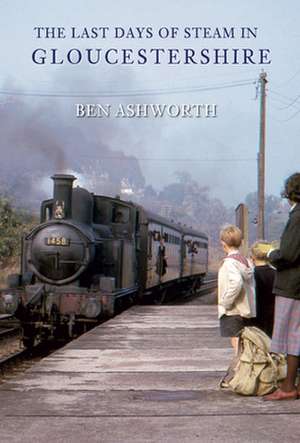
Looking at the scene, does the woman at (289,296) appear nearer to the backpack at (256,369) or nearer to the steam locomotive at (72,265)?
the backpack at (256,369)

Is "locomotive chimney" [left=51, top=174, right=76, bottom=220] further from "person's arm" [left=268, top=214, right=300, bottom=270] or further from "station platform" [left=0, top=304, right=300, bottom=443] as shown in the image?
"person's arm" [left=268, top=214, right=300, bottom=270]

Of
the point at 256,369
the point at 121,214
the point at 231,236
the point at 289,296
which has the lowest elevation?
the point at 256,369

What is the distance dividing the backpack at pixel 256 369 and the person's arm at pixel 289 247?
71cm

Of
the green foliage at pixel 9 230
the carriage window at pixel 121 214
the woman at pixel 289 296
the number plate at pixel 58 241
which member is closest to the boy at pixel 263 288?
the woman at pixel 289 296

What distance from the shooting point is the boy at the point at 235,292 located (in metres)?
6.60

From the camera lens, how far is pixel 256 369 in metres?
6.34

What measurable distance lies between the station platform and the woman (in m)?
0.21

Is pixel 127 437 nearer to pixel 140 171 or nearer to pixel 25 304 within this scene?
pixel 25 304

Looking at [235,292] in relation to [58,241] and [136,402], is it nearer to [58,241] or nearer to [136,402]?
[136,402]

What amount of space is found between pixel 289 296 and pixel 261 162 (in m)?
22.4

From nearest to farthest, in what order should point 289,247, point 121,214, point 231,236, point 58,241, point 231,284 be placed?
point 289,247, point 231,284, point 231,236, point 58,241, point 121,214

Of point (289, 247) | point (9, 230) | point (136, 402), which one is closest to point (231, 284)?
point (289, 247)

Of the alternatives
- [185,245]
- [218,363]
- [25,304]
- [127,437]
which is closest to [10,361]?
[25,304]

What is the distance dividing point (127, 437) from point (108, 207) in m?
11.4
